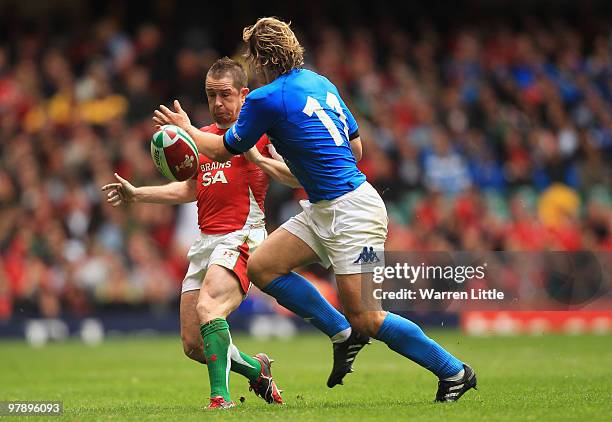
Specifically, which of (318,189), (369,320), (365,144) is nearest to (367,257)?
(369,320)

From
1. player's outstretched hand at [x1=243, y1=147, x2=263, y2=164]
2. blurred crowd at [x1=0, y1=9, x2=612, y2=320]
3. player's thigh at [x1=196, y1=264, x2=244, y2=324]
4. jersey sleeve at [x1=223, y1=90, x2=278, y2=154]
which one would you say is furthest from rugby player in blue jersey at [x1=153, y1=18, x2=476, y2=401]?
blurred crowd at [x1=0, y1=9, x2=612, y2=320]

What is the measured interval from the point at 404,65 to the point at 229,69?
46.9ft

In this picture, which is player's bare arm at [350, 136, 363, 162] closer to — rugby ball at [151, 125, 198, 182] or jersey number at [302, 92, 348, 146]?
jersey number at [302, 92, 348, 146]

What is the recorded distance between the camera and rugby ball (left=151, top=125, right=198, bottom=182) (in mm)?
7707

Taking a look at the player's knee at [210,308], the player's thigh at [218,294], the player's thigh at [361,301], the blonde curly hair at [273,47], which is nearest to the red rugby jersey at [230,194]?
the player's thigh at [218,294]

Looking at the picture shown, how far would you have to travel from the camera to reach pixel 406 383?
10195 millimetres

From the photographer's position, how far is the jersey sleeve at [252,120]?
7441 mm

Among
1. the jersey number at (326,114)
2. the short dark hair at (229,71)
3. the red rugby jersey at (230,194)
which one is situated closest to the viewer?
the jersey number at (326,114)

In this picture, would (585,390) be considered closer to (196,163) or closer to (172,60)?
(196,163)

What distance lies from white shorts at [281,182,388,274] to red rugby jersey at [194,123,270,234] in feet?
3.01

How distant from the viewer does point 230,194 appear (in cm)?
848

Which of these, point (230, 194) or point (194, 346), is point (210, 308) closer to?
point (194, 346)

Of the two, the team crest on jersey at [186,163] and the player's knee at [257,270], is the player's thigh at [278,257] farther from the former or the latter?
the team crest on jersey at [186,163]

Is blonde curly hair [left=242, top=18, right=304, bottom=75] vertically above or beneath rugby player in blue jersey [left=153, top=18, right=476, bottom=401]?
above
